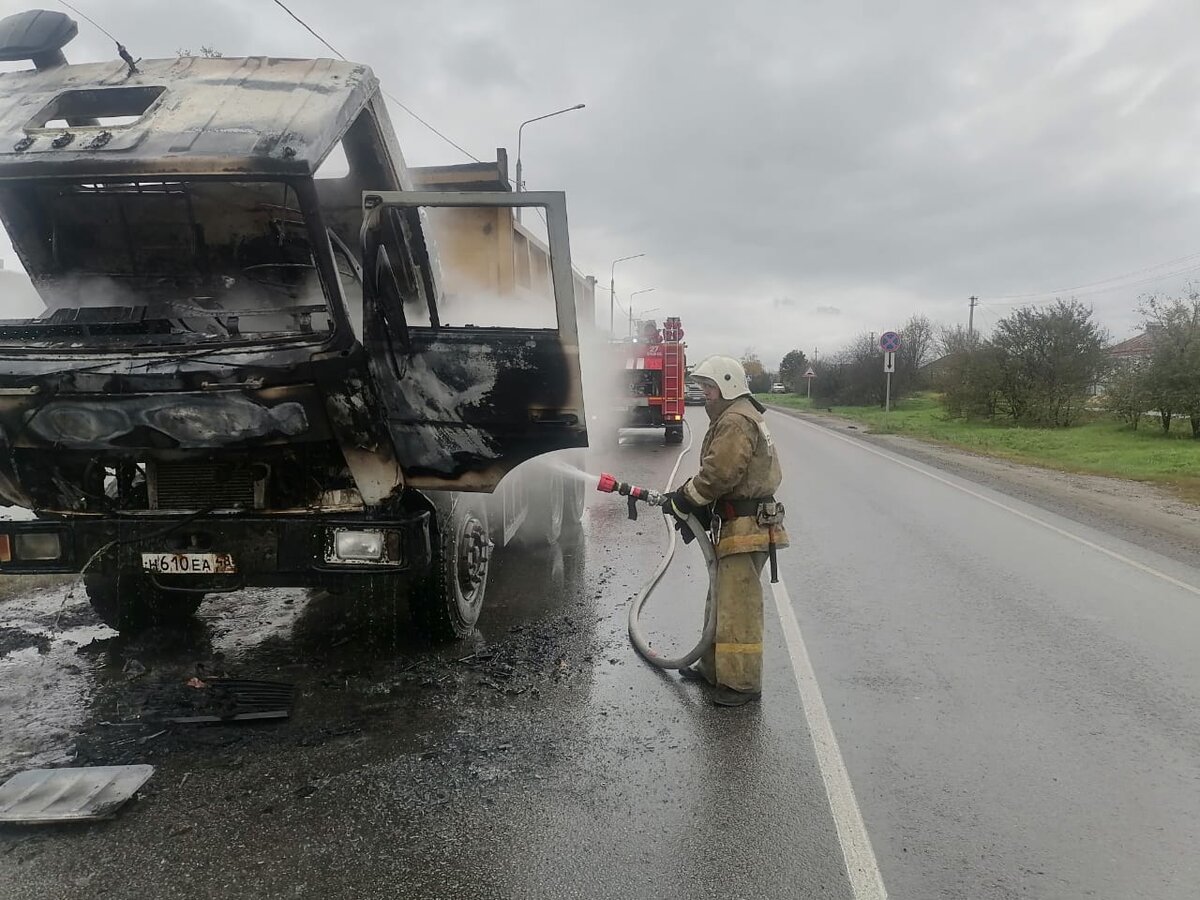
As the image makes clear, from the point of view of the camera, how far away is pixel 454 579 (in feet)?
15.2

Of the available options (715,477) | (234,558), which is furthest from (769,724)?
(234,558)

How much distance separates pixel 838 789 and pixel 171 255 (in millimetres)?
4123

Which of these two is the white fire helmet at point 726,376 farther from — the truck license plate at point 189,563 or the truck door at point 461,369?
the truck license plate at point 189,563

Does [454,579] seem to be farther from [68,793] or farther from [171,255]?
[171,255]

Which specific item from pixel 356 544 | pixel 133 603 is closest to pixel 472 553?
pixel 356 544

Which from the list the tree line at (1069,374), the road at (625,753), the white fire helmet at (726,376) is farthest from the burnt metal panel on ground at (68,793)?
the tree line at (1069,374)

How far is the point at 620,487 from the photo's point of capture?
4.66 m

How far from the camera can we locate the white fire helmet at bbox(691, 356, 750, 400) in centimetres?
431

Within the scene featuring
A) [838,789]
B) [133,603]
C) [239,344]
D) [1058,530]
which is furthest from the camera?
[1058,530]

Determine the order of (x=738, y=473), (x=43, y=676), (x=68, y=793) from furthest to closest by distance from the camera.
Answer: (x=43, y=676)
(x=738, y=473)
(x=68, y=793)

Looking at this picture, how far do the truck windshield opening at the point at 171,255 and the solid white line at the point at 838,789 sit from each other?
3029 millimetres

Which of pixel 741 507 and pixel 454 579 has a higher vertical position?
pixel 741 507

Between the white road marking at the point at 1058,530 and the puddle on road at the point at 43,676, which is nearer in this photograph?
the puddle on road at the point at 43,676

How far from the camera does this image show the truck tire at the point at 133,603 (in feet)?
15.6
